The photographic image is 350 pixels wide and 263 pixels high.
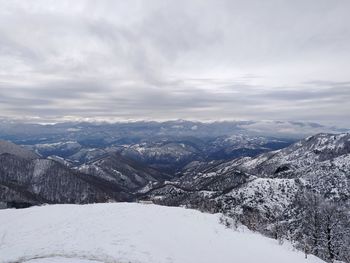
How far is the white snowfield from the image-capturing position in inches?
1074

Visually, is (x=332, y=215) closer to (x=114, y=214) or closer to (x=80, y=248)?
(x=114, y=214)

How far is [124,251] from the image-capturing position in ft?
90.8

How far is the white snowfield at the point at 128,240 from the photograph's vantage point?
27281 millimetres

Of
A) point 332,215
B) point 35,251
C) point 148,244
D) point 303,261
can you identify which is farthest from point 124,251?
point 332,215

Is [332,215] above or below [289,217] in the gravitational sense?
above

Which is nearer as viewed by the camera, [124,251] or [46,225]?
[124,251]

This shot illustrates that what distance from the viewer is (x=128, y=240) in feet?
100

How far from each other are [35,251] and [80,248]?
3596mm

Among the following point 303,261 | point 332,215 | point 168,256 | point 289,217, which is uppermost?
point 168,256

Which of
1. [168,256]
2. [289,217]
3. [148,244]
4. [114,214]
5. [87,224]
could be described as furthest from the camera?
[289,217]

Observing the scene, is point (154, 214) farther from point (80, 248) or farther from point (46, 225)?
point (80, 248)

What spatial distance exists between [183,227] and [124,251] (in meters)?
10.3

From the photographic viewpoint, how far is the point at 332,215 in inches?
2746

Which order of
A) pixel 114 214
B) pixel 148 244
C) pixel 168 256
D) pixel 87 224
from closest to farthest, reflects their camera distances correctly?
pixel 168 256
pixel 148 244
pixel 87 224
pixel 114 214
